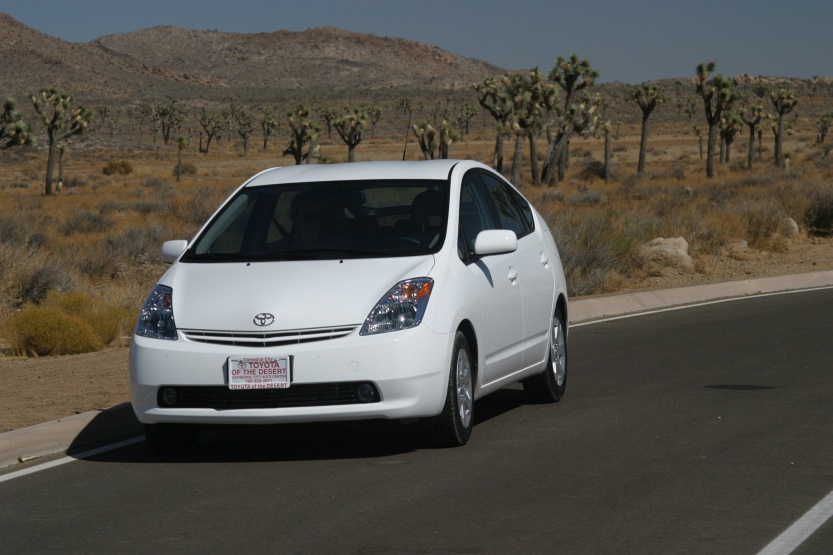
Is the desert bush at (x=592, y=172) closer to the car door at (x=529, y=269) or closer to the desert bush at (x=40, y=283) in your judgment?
the desert bush at (x=40, y=283)

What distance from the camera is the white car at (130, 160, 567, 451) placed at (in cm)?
756

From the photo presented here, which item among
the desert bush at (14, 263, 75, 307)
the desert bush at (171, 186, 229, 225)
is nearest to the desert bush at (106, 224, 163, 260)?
the desert bush at (14, 263, 75, 307)

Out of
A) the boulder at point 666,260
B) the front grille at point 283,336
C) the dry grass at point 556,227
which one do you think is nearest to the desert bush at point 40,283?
the dry grass at point 556,227

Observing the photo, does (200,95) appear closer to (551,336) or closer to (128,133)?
(128,133)

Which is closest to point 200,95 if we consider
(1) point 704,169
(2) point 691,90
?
(2) point 691,90

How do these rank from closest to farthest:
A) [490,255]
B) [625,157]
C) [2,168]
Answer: [490,255], [2,168], [625,157]

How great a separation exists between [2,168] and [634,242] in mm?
80599

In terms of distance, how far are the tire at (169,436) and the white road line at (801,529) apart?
3.79 metres

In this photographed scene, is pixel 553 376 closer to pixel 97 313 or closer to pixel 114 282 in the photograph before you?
pixel 97 313

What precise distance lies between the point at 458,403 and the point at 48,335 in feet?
26.6

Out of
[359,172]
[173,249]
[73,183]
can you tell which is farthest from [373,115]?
[173,249]

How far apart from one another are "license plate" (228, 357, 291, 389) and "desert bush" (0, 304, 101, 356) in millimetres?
8005

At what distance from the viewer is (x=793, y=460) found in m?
7.79

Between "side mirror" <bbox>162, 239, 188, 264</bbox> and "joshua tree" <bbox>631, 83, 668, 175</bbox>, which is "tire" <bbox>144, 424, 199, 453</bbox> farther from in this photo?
"joshua tree" <bbox>631, 83, 668, 175</bbox>
